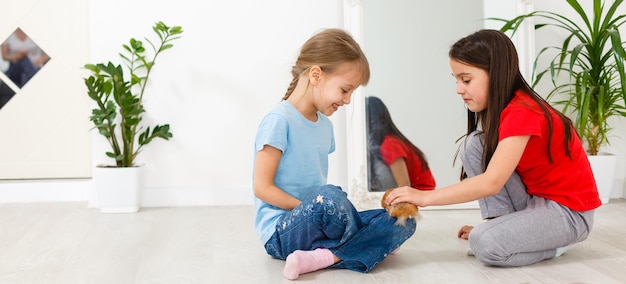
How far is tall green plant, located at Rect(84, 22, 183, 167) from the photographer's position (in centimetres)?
308

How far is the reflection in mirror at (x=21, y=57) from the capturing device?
3.51m

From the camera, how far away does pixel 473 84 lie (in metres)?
2.08

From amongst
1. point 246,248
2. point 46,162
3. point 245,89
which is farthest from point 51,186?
point 246,248

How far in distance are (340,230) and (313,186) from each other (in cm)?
19

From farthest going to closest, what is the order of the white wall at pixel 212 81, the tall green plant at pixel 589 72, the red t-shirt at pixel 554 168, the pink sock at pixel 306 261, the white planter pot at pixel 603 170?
the white wall at pixel 212 81, the white planter pot at pixel 603 170, the tall green plant at pixel 589 72, the red t-shirt at pixel 554 168, the pink sock at pixel 306 261

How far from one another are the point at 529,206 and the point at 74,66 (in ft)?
7.51

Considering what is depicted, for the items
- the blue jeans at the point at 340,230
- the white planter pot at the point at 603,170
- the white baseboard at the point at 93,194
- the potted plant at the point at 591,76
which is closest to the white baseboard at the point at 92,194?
the white baseboard at the point at 93,194

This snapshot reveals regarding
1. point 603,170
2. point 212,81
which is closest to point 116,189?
point 212,81

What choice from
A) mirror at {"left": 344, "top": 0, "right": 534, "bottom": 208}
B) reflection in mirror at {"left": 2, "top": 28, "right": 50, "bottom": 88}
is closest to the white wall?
mirror at {"left": 344, "top": 0, "right": 534, "bottom": 208}

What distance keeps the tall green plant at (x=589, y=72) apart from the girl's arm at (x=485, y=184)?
3.60ft

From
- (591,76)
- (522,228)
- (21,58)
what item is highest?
(21,58)

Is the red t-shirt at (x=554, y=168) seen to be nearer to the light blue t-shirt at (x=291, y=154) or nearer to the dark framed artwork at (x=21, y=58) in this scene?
the light blue t-shirt at (x=291, y=154)

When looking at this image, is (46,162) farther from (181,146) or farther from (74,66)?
(181,146)

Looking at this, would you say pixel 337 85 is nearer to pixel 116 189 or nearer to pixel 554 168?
pixel 554 168
